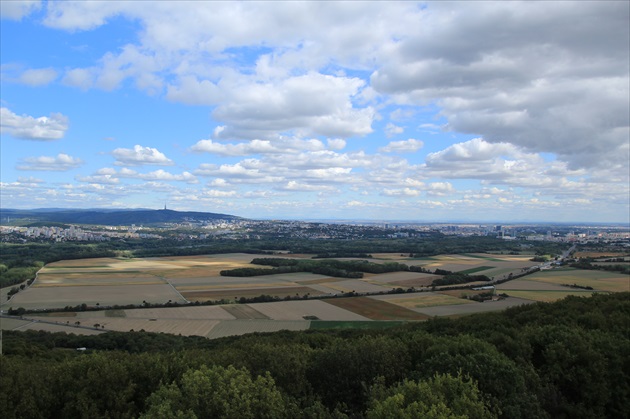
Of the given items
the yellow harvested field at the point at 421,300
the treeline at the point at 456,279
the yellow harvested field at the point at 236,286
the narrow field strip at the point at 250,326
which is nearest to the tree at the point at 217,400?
the narrow field strip at the point at 250,326

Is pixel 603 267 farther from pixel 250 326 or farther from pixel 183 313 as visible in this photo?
pixel 183 313

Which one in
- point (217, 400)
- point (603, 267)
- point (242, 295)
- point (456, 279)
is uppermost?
point (217, 400)

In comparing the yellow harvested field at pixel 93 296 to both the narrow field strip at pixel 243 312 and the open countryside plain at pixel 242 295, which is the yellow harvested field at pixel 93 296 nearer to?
the open countryside plain at pixel 242 295

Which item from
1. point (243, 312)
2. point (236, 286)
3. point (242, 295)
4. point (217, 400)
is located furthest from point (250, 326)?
point (217, 400)

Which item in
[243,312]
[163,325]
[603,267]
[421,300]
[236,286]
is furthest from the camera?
[603,267]

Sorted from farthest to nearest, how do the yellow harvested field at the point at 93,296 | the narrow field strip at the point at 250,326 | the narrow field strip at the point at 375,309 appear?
the yellow harvested field at the point at 93,296, the narrow field strip at the point at 375,309, the narrow field strip at the point at 250,326
